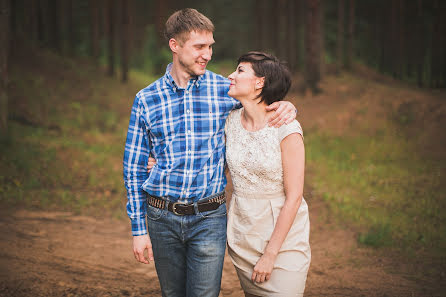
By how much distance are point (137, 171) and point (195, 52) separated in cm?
97

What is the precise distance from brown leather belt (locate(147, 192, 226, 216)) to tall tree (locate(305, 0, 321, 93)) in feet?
49.1

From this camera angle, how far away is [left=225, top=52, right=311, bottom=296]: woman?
2.90m

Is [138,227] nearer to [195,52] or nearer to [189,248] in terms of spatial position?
[189,248]

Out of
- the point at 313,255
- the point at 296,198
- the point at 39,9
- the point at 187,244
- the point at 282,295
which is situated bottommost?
the point at 313,255

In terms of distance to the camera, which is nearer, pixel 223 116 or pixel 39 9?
pixel 223 116

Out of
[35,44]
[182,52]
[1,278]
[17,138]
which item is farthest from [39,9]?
[182,52]

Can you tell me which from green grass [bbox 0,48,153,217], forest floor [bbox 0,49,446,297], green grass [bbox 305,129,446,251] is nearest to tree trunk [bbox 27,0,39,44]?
green grass [bbox 0,48,153,217]

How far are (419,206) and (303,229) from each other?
20.8ft

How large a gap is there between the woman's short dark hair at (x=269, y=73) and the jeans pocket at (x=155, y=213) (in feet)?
3.61

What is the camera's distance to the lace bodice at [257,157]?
2996 millimetres

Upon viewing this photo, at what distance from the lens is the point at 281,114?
2982 mm

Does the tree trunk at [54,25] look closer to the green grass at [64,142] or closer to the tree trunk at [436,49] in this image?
the green grass at [64,142]

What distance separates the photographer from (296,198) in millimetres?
2896

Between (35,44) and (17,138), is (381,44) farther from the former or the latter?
(17,138)
